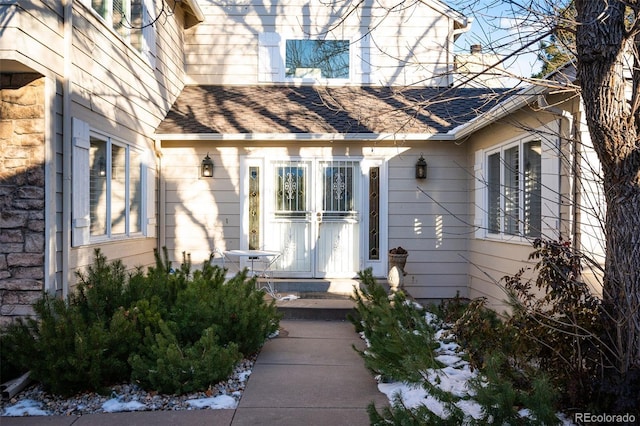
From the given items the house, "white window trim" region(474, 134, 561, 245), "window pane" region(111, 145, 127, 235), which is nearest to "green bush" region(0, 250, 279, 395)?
the house

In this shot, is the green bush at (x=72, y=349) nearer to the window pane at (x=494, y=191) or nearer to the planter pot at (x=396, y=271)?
the planter pot at (x=396, y=271)

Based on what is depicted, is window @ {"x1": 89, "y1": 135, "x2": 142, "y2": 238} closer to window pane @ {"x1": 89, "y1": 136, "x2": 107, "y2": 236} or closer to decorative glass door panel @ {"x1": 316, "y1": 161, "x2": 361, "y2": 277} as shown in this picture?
window pane @ {"x1": 89, "y1": 136, "x2": 107, "y2": 236}

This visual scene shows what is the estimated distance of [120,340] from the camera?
443cm

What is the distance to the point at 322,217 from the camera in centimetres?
879

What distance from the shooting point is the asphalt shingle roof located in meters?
8.52

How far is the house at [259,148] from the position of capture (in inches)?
200

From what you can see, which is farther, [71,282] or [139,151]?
[139,151]

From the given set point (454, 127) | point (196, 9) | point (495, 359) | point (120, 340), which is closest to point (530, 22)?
point (495, 359)

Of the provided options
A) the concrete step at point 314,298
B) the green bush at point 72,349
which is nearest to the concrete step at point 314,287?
the concrete step at point 314,298

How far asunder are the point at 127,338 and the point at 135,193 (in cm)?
361

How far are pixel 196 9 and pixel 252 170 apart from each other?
3109mm

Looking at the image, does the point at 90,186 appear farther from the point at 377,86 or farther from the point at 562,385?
the point at 377,86

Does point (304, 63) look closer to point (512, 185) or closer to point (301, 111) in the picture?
point (301, 111)

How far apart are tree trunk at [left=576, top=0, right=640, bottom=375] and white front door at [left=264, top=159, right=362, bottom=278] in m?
5.26
